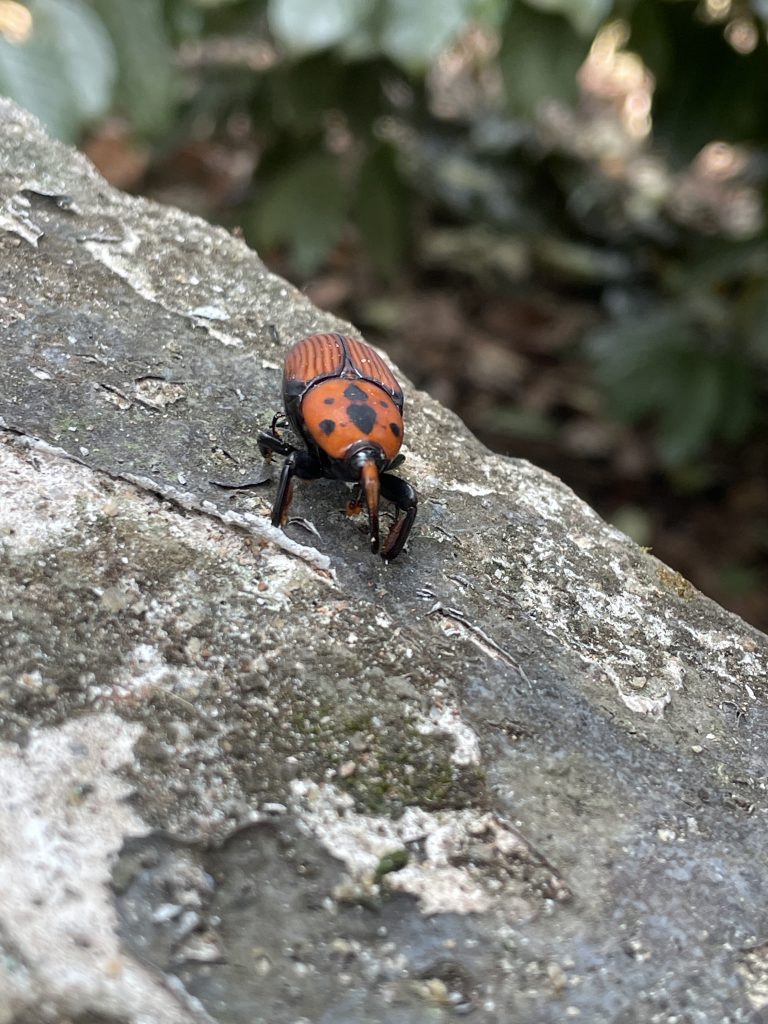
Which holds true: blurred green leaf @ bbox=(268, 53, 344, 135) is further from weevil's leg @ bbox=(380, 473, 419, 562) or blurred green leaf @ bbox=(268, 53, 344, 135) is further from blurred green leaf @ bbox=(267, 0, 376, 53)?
weevil's leg @ bbox=(380, 473, 419, 562)

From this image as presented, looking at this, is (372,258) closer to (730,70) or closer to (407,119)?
(407,119)

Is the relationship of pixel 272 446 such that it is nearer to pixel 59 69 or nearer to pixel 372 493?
pixel 372 493

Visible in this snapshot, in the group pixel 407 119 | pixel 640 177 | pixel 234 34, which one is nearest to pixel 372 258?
pixel 407 119

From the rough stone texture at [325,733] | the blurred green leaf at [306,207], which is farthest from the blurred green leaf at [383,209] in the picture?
the rough stone texture at [325,733]

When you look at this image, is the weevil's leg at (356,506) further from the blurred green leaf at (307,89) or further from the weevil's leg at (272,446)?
the blurred green leaf at (307,89)

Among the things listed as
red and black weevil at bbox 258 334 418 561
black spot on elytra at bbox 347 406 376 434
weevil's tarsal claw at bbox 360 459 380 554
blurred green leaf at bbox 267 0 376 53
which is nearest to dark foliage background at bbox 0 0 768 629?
blurred green leaf at bbox 267 0 376 53
